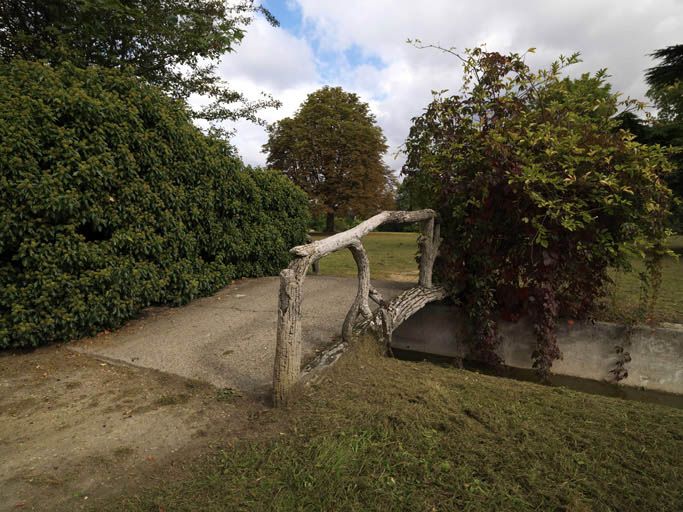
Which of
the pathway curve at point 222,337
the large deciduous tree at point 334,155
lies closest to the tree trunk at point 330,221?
the large deciduous tree at point 334,155

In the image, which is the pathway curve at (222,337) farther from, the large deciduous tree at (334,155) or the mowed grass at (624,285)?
the large deciduous tree at (334,155)

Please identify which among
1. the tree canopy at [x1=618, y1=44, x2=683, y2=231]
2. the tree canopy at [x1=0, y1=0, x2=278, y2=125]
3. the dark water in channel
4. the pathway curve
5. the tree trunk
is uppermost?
the tree canopy at [x1=618, y1=44, x2=683, y2=231]

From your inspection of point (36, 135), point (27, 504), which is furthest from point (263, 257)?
point (27, 504)

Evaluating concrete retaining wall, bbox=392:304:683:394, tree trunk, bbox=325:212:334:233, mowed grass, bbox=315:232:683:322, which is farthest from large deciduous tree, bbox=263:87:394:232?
concrete retaining wall, bbox=392:304:683:394

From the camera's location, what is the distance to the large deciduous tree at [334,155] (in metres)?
28.3

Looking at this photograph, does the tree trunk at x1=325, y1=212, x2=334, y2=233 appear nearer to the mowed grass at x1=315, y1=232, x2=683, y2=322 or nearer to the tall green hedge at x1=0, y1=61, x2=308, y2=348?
the mowed grass at x1=315, y1=232, x2=683, y2=322

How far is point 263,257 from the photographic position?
25.4 feet

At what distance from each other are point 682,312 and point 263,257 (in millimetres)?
7334

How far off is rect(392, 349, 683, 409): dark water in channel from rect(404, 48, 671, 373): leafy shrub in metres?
0.44

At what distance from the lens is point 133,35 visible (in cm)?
881

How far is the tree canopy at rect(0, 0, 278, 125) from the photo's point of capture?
7.59m

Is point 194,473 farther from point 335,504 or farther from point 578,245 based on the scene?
point 578,245

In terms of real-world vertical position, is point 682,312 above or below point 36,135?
below

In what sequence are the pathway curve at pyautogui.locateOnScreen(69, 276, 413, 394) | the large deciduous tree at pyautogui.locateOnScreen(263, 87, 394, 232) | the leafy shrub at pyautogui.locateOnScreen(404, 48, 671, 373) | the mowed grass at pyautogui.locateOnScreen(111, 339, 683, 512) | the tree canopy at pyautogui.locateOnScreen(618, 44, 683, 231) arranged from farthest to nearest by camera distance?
the large deciduous tree at pyautogui.locateOnScreen(263, 87, 394, 232) < the tree canopy at pyautogui.locateOnScreen(618, 44, 683, 231) < the leafy shrub at pyautogui.locateOnScreen(404, 48, 671, 373) < the pathway curve at pyautogui.locateOnScreen(69, 276, 413, 394) < the mowed grass at pyautogui.locateOnScreen(111, 339, 683, 512)
